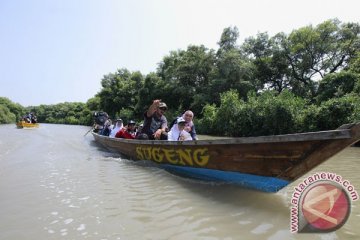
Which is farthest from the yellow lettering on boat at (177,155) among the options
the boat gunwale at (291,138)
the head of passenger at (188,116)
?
the head of passenger at (188,116)

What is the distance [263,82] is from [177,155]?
26723 mm

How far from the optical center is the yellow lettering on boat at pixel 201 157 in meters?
5.37

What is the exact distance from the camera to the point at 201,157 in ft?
18.0

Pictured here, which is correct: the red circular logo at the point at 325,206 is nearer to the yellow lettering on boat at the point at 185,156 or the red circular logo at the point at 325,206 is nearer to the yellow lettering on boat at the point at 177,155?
the yellow lettering on boat at the point at 177,155

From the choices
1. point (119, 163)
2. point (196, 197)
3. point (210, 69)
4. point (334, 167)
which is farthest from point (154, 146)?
point (210, 69)

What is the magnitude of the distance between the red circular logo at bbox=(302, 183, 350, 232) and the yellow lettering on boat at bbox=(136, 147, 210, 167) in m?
2.26

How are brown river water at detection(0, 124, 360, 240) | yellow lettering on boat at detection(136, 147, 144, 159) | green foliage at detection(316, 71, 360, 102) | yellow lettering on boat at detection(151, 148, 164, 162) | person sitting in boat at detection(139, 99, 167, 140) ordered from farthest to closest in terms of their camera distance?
green foliage at detection(316, 71, 360, 102)
yellow lettering on boat at detection(136, 147, 144, 159)
person sitting in boat at detection(139, 99, 167, 140)
yellow lettering on boat at detection(151, 148, 164, 162)
brown river water at detection(0, 124, 360, 240)

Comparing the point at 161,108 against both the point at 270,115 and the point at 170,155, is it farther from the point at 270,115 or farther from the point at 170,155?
the point at 270,115

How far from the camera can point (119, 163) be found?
27.7 feet

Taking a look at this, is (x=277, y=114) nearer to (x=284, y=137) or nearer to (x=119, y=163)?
(x=119, y=163)

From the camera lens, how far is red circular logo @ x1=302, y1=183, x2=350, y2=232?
3.12m

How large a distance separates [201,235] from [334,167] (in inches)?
209

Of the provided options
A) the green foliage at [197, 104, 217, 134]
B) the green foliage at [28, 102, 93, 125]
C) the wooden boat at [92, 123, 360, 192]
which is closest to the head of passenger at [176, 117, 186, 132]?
the wooden boat at [92, 123, 360, 192]

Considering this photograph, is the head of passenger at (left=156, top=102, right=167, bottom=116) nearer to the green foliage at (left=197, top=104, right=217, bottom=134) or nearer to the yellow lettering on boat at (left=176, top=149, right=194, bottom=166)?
the yellow lettering on boat at (left=176, top=149, right=194, bottom=166)
